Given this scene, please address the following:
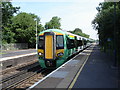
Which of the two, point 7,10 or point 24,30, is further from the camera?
point 24,30

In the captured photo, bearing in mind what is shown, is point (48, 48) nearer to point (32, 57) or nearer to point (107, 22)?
point (107, 22)

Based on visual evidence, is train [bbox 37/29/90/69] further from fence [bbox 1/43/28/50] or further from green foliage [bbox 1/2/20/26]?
fence [bbox 1/43/28/50]

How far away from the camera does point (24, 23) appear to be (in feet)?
156

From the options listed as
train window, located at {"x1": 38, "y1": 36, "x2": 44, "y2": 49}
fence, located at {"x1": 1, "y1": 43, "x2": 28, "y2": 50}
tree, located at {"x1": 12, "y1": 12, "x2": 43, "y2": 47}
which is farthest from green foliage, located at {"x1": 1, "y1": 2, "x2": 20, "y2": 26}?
train window, located at {"x1": 38, "y1": 36, "x2": 44, "y2": 49}

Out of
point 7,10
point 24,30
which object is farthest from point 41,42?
point 24,30

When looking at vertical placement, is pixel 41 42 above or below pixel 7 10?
below

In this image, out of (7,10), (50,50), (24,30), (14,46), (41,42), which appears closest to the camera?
(50,50)

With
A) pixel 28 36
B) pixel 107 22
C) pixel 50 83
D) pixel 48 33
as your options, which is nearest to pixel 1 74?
pixel 48 33

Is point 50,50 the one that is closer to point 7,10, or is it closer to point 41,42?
point 41,42

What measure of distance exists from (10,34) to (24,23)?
20.3 feet

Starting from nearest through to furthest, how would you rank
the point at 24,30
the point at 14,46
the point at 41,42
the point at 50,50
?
the point at 50,50
the point at 41,42
the point at 14,46
the point at 24,30

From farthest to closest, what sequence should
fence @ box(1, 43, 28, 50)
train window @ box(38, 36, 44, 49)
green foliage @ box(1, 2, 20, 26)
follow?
fence @ box(1, 43, 28, 50), green foliage @ box(1, 2, 20, 26), train window @ box(38, 36, 44, 49)

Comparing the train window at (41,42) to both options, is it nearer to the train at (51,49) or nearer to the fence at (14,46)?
the train at (51,49)

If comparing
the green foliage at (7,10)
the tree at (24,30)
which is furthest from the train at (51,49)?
the tree at (24,30)
